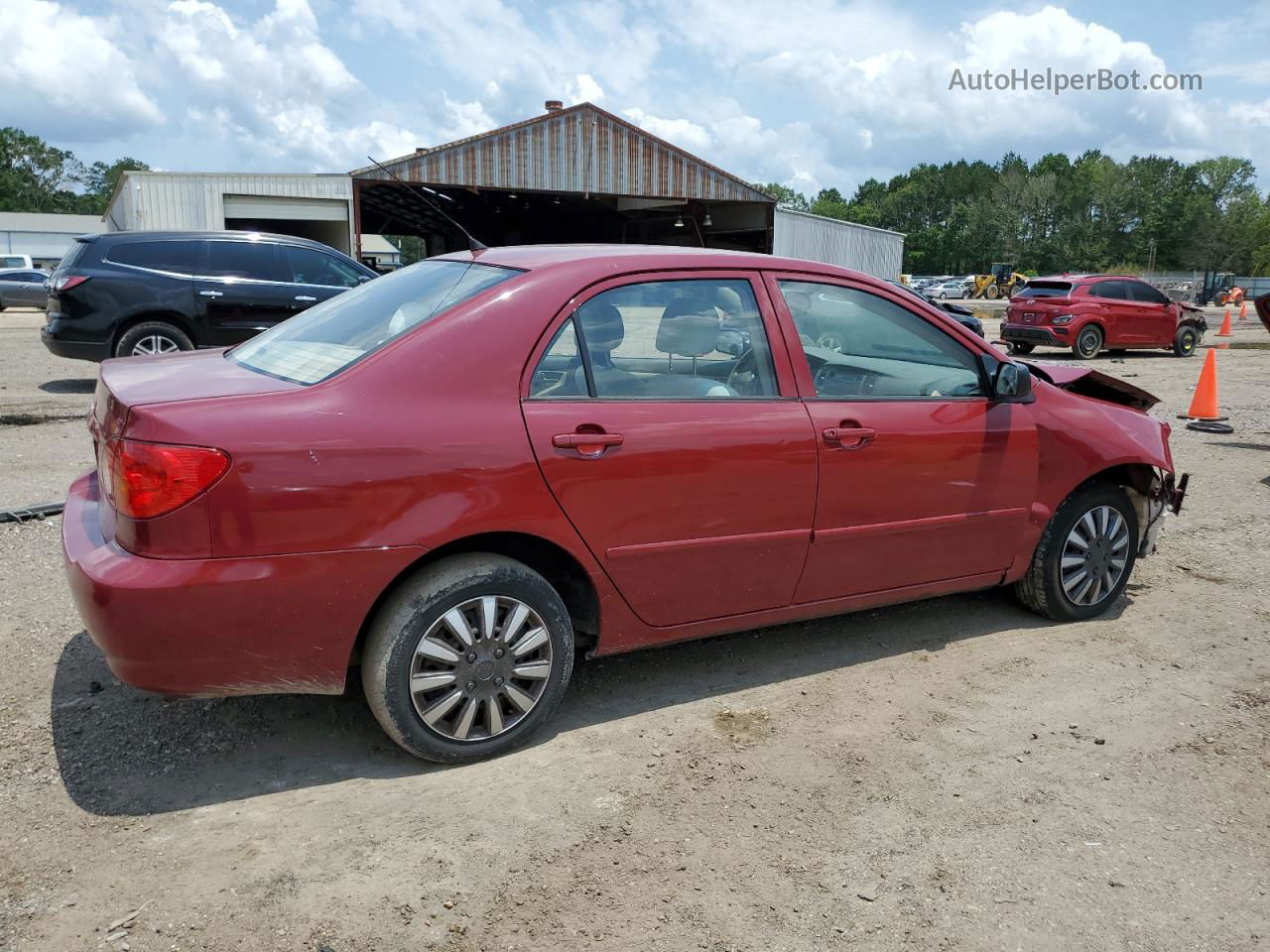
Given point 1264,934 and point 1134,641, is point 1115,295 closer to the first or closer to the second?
point 1134,641

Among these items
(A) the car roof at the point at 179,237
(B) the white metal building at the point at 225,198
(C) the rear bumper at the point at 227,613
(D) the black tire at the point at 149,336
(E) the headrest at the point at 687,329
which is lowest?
(C) the rear bumper at the point at 227,613

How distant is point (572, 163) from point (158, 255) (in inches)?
690

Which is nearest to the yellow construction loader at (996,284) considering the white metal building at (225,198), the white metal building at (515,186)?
the white metal building at (515,186)

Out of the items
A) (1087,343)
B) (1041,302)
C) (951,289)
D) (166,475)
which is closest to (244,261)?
(166,475)

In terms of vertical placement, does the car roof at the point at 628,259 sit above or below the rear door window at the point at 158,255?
below

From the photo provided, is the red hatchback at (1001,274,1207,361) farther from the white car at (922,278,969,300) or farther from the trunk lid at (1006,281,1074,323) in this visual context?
the white car at (922,278,969,300)

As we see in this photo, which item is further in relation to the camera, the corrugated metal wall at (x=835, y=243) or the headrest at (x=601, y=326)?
the corrugated metal wall at (x=835, y=243)

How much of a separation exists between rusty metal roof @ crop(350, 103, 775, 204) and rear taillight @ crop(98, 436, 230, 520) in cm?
2379

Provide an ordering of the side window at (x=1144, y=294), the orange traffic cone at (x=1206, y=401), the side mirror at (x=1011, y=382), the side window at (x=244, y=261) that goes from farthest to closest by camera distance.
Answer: the side window at (x=1144, y=294) → the orange traffic cone at (x=1206, y=401) → the side window at (x=244, y=261) → the side mirror at (x=1011, y=382)

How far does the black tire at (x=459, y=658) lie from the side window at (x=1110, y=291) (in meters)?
17.9

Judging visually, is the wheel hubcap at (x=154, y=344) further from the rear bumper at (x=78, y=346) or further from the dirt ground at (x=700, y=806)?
the dirt ground at (x=700, y=806)

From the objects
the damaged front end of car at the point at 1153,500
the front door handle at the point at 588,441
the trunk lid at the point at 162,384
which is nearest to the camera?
the trunk lid at the point at 162,384

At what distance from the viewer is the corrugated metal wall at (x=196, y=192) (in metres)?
26.0

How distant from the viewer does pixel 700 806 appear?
306cm
